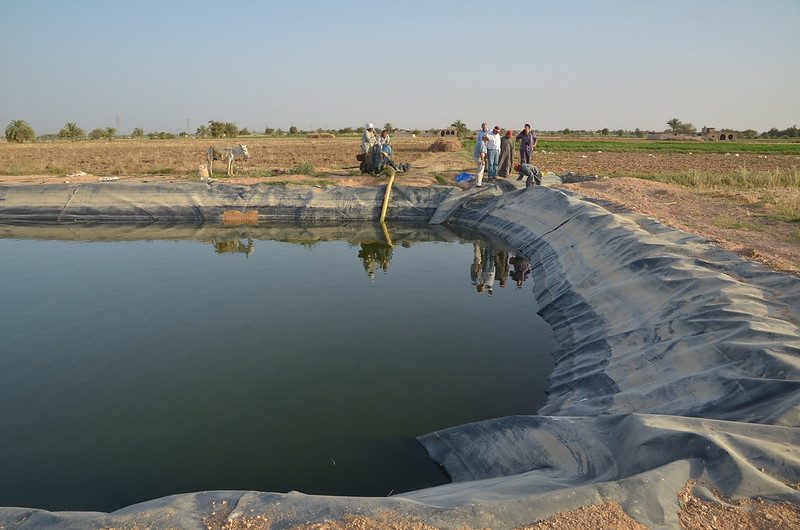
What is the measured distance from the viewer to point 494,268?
388 inches

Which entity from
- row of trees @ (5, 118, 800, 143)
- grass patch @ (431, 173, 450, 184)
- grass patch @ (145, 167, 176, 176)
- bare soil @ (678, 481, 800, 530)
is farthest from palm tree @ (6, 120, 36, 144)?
bare soil @ (678, 481, 800, 530)

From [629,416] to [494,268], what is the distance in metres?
6.76

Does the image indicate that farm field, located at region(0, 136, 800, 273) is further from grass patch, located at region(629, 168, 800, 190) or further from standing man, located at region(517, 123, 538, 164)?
standing man, located at region(517, 123, 538, 164)

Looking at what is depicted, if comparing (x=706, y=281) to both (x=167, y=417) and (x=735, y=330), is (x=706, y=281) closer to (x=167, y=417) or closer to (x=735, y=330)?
(x=735, y=330)

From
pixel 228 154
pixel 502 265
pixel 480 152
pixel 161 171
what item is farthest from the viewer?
pixel 161 171

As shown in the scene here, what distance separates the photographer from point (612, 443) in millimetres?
3109

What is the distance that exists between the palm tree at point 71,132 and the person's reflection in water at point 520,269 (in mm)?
57151

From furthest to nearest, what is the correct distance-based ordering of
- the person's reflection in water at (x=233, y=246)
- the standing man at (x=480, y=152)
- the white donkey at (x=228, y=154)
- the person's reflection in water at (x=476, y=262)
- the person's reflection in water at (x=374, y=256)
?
1. the white donkey at (x=228, y=154)
2. the standing man at (x=480, y=152)
3. the person's reflection in water at (x=233, y=246)
4. the person's reflection in water at (x=374, y=256)
5. the person's reflection in water at (x=476, y=262)

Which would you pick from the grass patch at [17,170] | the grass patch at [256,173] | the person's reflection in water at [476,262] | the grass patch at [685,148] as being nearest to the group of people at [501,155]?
the person's reflection in water at [476,262]

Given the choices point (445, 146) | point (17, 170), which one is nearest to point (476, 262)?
point (17, 170)

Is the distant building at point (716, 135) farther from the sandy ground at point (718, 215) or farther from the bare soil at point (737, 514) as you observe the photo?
the bare soil at point (737, 514)

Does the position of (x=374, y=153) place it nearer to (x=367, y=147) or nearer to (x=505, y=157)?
(x=367, y=147)

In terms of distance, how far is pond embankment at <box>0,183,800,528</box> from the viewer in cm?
250

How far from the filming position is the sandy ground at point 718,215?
22.1ft
